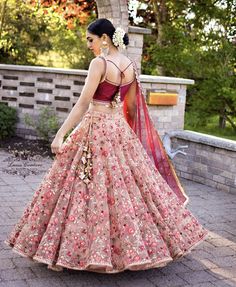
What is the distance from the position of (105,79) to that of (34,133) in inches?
227

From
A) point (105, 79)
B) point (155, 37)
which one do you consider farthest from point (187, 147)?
point (155, 37)

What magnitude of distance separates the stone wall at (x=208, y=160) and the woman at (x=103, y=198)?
2.65 meters

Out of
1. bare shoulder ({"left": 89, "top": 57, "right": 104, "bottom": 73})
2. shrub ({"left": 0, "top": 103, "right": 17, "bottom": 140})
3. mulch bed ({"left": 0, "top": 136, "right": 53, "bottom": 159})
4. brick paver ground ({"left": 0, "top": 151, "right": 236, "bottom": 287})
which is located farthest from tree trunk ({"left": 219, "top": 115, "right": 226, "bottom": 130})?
bare shoulder ({"left": 89, "top": 57, "right": 104, "bottom": 73})

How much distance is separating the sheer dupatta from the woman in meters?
0.24

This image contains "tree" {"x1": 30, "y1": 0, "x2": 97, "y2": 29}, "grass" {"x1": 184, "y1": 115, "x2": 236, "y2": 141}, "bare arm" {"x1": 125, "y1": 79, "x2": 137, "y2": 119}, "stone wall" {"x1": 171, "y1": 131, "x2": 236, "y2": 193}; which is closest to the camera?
"bare arm" {"x1": 125, "y1": 79, "x2": 137, "y2": 119}

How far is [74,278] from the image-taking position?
380cm

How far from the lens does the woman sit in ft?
11.8

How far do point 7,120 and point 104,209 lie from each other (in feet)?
19.5

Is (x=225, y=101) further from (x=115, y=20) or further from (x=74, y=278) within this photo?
(x=74, y=278)

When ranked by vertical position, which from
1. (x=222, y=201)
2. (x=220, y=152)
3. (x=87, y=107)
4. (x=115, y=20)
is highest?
(x=115, y=20)

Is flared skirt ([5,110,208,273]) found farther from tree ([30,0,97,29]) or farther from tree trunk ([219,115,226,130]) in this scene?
tree trunk ([219,115,226,130])

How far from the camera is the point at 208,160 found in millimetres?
6922

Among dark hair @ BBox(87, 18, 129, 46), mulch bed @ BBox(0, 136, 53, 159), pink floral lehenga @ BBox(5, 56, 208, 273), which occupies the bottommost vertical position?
mulch bed @ BBox(0, 136, 53, 159)

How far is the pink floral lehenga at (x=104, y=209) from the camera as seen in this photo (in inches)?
142
